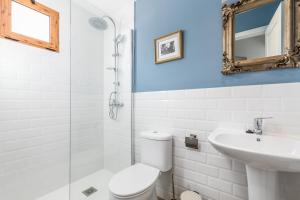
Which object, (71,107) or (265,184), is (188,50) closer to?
(265,184)

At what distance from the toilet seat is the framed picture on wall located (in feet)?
3.69

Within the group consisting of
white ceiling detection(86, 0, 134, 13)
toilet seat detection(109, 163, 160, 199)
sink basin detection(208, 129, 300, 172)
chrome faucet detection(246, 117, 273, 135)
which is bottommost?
toilet seat detection(109, 163, 160, 199)

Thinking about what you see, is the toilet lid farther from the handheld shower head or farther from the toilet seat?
the handheld shower head

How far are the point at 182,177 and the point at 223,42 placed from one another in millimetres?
1309

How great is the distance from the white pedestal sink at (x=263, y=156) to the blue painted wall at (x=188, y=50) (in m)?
0.42

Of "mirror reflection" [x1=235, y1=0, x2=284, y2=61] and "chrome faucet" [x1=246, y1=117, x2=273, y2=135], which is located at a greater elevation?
"mirror reflection" [x1=235, y1=0, x2=284, y2=61]

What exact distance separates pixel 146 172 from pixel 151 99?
2.57 ft

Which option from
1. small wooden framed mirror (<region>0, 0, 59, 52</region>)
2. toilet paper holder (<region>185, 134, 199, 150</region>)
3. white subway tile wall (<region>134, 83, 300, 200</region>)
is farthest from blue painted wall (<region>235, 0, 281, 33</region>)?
small wooden framed mirror (<region>0, 0, 59, 52</region>)

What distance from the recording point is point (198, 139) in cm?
148

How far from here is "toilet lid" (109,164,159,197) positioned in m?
1.19

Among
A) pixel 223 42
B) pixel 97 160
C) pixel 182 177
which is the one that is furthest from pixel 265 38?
pixel 97 160

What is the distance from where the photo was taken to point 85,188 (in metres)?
1.92

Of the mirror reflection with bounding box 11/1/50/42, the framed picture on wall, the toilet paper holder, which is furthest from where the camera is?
the mirror reflection with bounding box 11/1/50/42

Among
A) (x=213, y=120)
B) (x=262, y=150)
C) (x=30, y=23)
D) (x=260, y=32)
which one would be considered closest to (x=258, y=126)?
(x=262, y=150)
